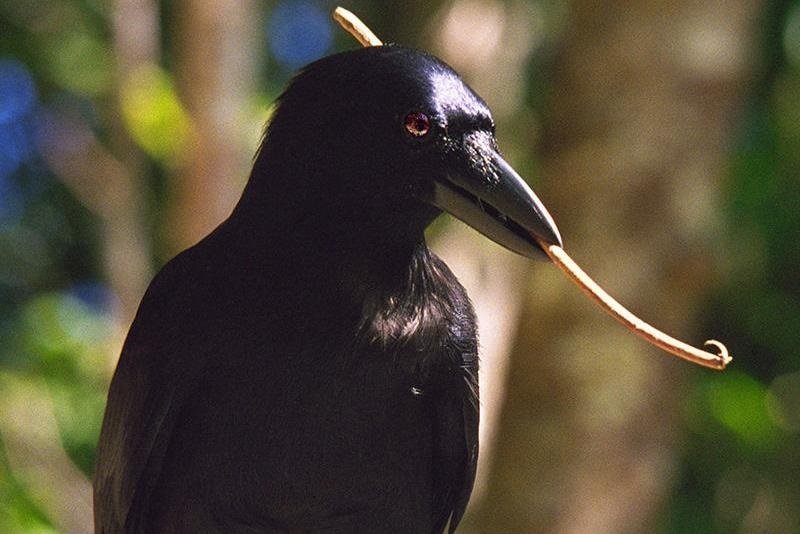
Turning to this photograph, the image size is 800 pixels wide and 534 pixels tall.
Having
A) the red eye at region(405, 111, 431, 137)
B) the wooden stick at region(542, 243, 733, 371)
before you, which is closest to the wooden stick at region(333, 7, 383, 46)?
the red eye at region(405, 111, 431, 137)

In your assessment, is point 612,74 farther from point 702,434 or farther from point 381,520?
point 381,520

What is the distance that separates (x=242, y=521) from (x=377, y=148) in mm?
773

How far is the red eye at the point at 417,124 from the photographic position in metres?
2.57

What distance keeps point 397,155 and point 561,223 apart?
257 centimetres

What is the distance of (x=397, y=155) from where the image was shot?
8.57 ft

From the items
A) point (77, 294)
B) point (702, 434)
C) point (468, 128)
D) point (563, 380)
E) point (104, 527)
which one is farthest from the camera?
point (77, 294)

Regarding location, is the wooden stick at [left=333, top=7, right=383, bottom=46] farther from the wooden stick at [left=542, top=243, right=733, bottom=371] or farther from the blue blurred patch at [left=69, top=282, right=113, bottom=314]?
the blue blurred patch at [left=69, top=282, right=113, bottom=314]

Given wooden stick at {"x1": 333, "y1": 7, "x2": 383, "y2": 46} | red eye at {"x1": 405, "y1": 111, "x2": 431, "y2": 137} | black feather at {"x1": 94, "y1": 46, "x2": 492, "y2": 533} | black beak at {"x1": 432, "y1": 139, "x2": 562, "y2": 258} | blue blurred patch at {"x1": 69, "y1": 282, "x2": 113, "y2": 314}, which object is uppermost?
wooden stick at {"x1": 333, "y1": 7, "x2": 383, "y2": 46}

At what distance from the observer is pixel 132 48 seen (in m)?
5.85

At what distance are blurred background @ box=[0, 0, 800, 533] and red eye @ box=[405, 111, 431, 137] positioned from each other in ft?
8.09

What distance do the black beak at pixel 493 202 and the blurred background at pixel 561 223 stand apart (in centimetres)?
239

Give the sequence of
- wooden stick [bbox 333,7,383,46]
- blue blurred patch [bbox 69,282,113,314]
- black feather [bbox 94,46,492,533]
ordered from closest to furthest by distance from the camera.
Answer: wooden stick [bbox 333,7,383,46] < black feather [bbox 94,46,492,533] < blue blurred patch [bbox 69,282,113,314]

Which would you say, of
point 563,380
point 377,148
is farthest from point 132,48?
point 377,148

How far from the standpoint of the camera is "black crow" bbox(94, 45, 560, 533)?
8.52 feet
